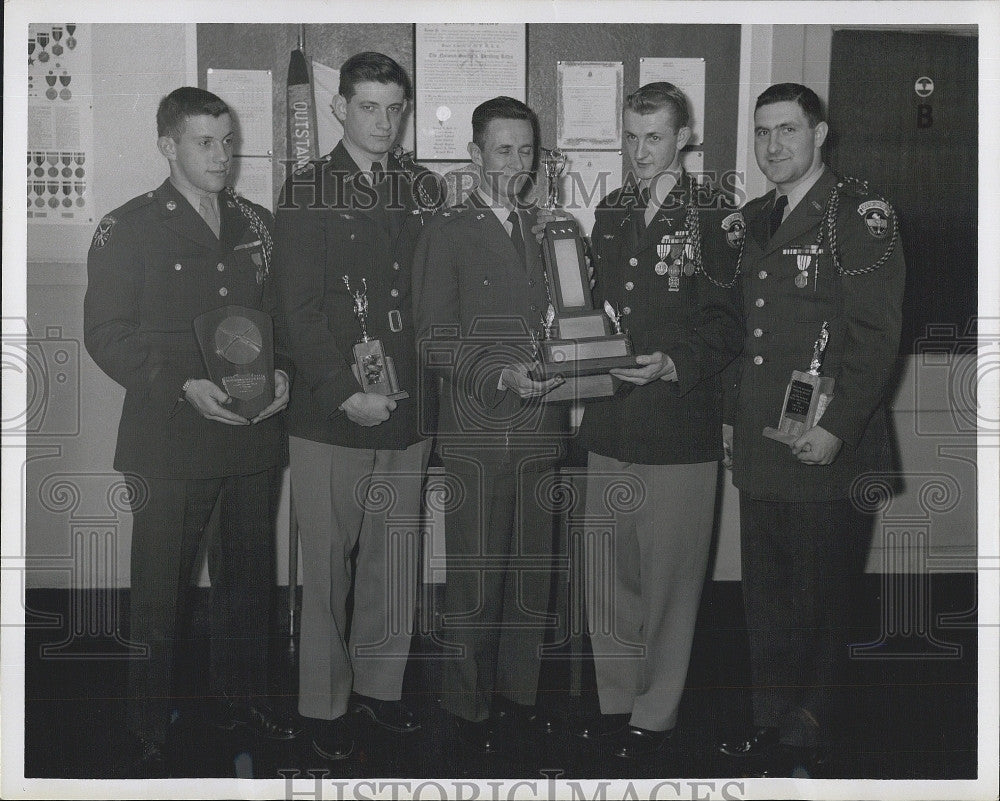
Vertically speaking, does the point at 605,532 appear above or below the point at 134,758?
above

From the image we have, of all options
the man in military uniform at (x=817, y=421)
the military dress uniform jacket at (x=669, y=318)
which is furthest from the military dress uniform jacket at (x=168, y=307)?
the man in military uniform at (x=817, y=421)

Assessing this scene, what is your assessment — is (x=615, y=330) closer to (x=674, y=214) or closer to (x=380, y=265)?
(x=674, y=214)

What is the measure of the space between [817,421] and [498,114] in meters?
0.94

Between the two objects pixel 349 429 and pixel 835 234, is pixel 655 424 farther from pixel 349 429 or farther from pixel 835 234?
pixel 349 429

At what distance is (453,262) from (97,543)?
1.00 m

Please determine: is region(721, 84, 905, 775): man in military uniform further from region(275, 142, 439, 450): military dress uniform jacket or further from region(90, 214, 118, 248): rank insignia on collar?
region(90, 214, 118, 248): rank insignia on collar

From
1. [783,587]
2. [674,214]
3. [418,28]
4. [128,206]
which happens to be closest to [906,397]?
[783,587]

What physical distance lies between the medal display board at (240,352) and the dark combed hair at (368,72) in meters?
0.52

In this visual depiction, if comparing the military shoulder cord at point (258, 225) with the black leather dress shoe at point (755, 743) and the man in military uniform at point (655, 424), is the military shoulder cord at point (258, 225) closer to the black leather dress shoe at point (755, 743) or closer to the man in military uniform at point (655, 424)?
the man in military uniform at point (655, 424)

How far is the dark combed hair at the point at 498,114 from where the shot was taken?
2.17 metres

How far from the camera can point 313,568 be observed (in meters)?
2.23

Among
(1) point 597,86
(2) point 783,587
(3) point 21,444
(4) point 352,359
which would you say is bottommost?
(2) point 783,587

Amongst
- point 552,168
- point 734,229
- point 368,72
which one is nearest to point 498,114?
point 552,168

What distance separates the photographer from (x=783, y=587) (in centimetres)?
221
